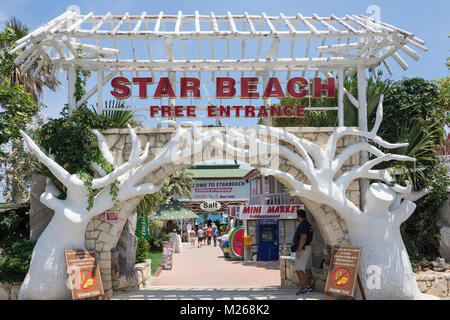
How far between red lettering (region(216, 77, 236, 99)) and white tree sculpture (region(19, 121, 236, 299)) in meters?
1.15

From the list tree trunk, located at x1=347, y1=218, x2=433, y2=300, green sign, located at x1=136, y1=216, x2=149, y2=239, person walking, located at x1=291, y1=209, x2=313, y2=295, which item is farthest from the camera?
green sign, located at x1=136, y1=216, x2=149, y2=239

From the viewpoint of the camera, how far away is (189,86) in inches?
372

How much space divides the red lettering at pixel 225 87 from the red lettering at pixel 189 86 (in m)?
0.50

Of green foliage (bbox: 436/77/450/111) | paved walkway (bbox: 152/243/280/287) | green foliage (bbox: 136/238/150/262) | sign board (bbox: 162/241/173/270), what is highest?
green foliage (bbox: 436/77/450/111)

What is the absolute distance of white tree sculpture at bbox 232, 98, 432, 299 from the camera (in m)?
8.16

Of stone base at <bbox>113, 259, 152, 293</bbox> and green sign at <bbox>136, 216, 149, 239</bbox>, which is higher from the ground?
green sign at <bbox>136, 216, 149, 239</bbox>

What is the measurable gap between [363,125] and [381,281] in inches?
137

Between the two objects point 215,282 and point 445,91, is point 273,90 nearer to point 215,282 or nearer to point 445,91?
point 215,282

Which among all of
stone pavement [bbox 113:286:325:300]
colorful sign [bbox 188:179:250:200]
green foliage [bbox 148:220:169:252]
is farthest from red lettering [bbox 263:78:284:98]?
colorful sign [bbox 188:179:250:200]

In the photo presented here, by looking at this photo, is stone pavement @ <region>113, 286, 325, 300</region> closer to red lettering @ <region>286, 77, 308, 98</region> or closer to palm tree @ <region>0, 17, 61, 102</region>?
red lettering @ <region>286, 77, 308, 98</region>

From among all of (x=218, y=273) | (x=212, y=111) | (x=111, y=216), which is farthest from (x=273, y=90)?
(x=218, y=273)

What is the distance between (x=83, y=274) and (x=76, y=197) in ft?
5.21

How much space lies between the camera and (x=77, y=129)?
8742mm

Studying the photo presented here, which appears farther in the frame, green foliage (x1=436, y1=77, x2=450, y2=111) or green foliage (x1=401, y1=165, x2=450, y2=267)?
green foliage (x1=436, y1=77, x2=450, y2=111)
